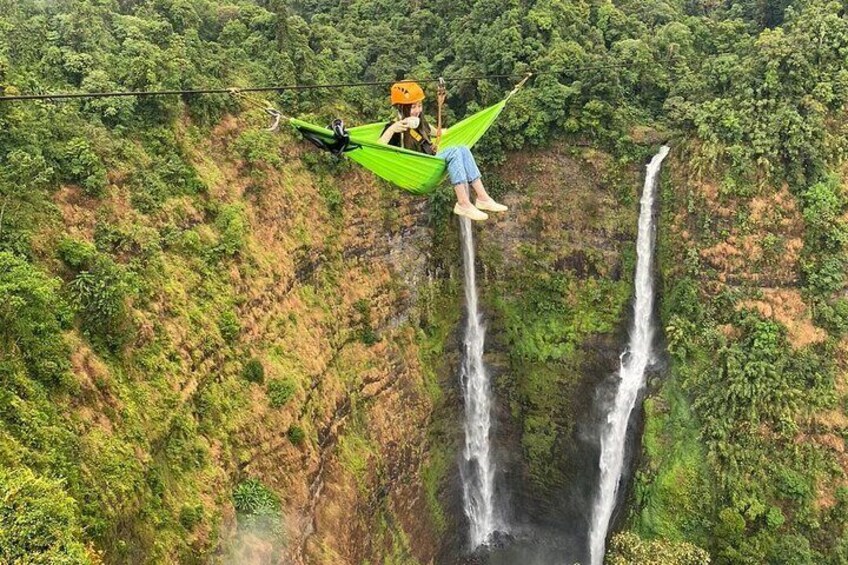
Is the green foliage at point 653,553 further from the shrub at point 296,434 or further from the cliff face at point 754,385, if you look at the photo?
the shrub at point 296,434

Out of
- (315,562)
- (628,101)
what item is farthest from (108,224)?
(628,101)

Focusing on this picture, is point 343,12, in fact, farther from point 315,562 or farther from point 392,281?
point 315,562

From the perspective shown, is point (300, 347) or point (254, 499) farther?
point (300, 347)

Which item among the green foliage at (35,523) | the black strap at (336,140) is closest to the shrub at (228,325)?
the black strap at (336,140)

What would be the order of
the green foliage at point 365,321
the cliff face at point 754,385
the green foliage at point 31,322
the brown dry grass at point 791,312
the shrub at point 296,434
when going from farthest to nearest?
the green foliage at point 365,321 → the brown dry grass at point 791,312 → the cliff face at point 754,385 → the shrub at point 296,434 → the green foliage at point 31,322

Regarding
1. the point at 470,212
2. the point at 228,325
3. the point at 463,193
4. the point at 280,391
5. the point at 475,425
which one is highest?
the point at 463,193

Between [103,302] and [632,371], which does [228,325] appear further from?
[632,371]

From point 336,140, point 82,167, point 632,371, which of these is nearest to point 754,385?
point 632,371

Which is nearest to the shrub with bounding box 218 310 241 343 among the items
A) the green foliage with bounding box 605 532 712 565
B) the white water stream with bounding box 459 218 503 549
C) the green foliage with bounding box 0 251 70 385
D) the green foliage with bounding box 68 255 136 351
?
the green foliage with bounding box 68 255 136 351
